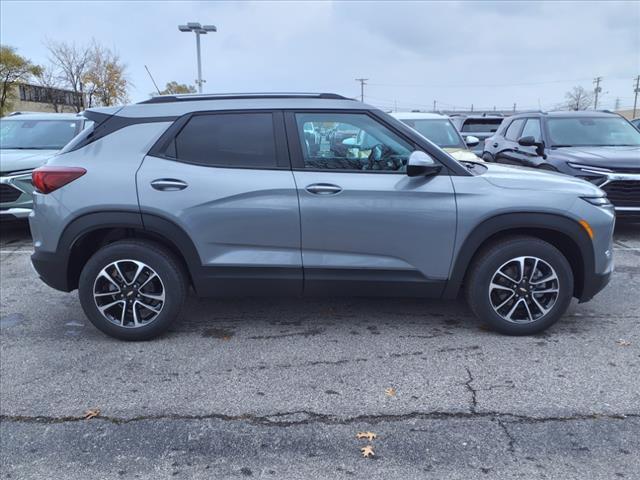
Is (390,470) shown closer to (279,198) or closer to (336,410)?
(336,410)

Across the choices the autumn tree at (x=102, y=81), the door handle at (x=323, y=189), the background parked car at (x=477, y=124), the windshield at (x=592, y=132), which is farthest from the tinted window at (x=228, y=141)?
the autumn tree at (x=102, y=81)

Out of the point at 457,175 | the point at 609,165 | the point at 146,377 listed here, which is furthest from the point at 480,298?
the point at 609,165

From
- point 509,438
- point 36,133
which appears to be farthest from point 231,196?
point 36,133

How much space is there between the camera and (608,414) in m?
3.09

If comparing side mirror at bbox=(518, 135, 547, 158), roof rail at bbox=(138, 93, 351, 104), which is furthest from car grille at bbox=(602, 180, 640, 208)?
roof rail at bbox=(138, 93, 351, 104)

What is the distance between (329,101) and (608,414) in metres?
2.83

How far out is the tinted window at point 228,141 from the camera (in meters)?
4.01

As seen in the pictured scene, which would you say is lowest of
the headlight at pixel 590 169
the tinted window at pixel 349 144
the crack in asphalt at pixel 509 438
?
the crack in asphalt at pixel 509 438

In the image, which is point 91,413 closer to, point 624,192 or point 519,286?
point 519,286

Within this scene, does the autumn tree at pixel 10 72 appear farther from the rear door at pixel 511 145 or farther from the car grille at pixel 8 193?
the rear door at pixel 511 145

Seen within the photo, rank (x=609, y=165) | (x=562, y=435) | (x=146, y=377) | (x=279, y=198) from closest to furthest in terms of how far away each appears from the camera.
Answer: (x=562, y=435) < (x=146, y=377) < (x=279, y=198) < (x=609, y=165)

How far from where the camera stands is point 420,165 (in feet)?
12.4

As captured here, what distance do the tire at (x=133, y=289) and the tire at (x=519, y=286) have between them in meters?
2.27

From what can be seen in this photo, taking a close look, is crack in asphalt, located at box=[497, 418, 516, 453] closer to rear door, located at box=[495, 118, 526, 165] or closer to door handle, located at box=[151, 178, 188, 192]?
door handle, located at box=[151, 178, 188, 192]
